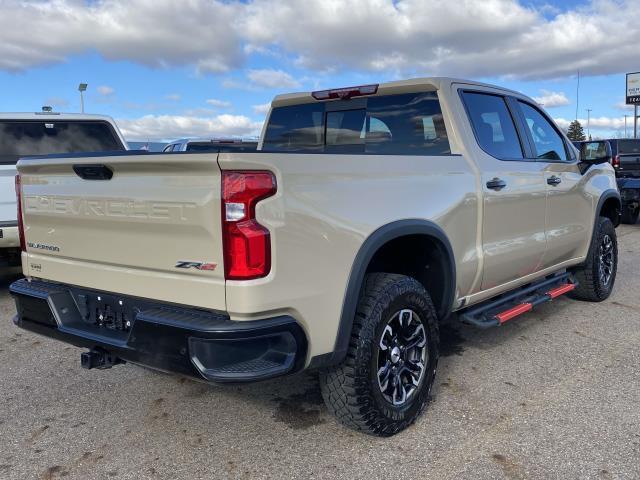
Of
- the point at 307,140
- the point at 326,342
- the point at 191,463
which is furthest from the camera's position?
the point at 307,140

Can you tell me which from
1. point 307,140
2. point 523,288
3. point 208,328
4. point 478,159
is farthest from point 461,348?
point 208,328

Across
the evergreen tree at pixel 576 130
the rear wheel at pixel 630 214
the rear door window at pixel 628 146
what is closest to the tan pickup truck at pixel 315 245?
the rear wheel at pixel 630 214

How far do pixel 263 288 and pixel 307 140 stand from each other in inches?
92.2

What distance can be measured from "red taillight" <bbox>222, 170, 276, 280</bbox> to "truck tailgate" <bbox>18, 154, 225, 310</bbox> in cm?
4

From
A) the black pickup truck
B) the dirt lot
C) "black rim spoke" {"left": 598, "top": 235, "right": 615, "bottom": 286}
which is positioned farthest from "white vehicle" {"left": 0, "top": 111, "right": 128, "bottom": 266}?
the black pickup truck

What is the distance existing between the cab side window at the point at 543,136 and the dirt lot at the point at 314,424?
4.98 ft

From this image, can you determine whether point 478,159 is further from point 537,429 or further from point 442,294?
point 537,429

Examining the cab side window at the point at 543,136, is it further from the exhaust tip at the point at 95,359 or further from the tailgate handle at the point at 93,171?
the exhaust tip at the point at 95,359

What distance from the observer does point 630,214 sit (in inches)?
484

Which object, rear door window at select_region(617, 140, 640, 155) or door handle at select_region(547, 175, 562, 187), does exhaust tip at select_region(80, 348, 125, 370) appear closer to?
door handle at select_region(547, 175, 562, 187)

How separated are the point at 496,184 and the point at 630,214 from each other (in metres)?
10.00

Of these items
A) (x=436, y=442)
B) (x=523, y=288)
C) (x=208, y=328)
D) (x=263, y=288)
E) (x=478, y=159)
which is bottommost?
(x=436, y=442)

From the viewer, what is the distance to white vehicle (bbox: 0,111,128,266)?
589 centimetres

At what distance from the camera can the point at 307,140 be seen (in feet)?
14.8
